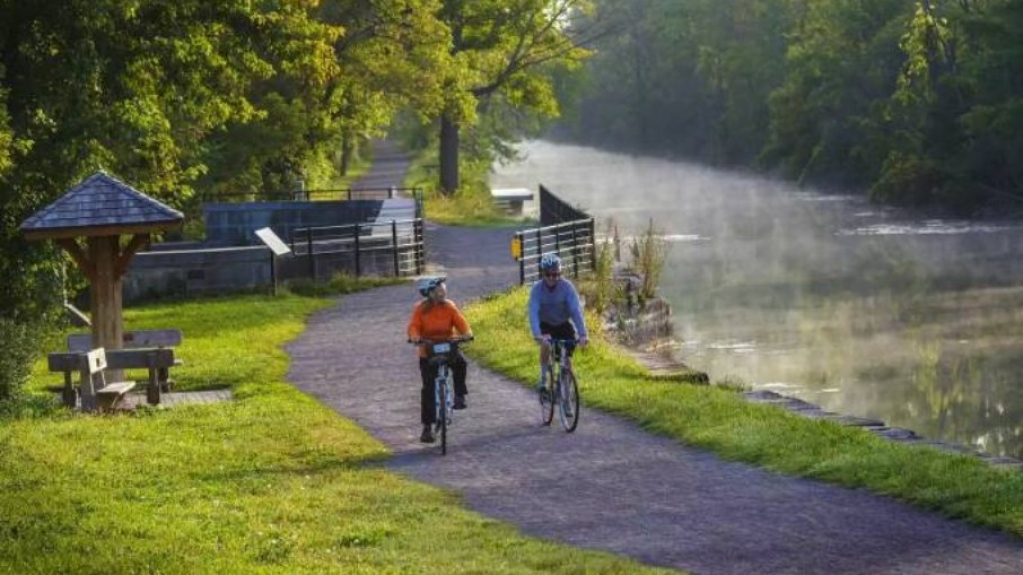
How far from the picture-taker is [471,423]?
19516 mm

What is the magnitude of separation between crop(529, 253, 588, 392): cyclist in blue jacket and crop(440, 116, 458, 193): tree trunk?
47.1m

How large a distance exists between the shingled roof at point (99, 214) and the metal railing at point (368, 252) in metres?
14.6

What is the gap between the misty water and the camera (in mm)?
26000

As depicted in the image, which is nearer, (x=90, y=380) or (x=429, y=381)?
(x=429, y=381)

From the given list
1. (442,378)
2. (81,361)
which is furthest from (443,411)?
(81,361)

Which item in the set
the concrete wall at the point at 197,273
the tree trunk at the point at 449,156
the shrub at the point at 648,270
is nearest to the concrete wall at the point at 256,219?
the concrete wall at the point at 197,273

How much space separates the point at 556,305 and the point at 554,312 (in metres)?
0.07

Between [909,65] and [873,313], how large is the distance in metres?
35.4

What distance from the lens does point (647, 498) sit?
47.7ft

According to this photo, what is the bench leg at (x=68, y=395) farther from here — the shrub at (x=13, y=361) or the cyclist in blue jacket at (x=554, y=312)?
the cyclist in blue jacket at (x=554, y=312)

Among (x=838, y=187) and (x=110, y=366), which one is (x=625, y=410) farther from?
(x=838, y=187)

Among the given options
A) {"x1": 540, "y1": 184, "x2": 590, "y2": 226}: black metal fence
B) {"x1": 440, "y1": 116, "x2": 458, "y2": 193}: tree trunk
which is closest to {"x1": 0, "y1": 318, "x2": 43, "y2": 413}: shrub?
{"x1": 540, "y1": 184, "x2": 590, "y2": 226}: black metal fence

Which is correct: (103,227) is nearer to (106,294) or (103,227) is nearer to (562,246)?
(106,294)

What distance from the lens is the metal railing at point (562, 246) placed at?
35.0 meters
